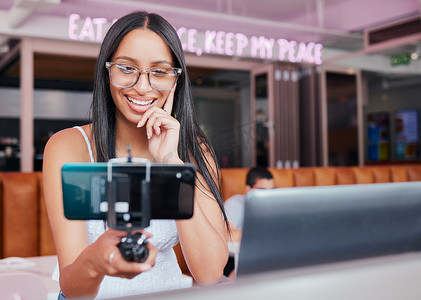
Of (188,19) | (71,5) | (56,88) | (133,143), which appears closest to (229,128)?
(188,19)

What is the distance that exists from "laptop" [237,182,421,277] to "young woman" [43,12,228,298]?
1.22 feet

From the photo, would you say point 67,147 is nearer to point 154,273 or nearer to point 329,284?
point 154,273

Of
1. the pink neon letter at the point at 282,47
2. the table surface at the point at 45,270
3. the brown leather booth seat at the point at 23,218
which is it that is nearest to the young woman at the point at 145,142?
the table surface at the point at 45,270

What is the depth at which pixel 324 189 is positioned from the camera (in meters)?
0.60

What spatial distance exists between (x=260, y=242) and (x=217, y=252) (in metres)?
0.47

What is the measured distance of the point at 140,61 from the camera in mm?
1062

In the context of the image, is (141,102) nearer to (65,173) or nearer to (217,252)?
(217,252)

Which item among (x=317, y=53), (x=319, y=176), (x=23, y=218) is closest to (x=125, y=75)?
(x=23, y=218)

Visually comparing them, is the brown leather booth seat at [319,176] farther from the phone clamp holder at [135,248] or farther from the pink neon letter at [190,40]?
the phone clamp holder at [135,248]

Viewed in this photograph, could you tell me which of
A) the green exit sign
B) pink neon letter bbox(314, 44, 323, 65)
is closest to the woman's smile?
pink neon letter bbox(314, 44, 323, 65)

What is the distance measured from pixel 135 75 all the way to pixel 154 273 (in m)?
0.54

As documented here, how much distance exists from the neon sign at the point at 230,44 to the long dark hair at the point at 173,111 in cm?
438

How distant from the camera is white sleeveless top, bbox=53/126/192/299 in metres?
1.15

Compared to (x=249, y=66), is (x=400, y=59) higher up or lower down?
higher up
